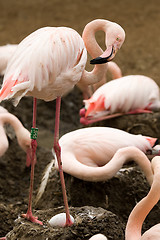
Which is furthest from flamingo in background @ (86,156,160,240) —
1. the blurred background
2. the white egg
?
the blurred background

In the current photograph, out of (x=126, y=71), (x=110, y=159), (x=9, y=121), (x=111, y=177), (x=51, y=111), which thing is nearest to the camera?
(x=111, y=177)

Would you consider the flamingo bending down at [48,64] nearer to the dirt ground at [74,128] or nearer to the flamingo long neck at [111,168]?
the dirt ground at [74,128]

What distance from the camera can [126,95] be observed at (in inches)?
199

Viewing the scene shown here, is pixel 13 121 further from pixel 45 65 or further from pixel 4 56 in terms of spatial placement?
pixel 4 56

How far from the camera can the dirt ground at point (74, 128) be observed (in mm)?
3070

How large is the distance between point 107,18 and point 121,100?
4471 millimetres

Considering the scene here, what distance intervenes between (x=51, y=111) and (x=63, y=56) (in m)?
3.47

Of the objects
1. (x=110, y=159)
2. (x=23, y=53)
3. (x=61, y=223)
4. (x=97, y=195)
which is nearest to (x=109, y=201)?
(x=97, y=195)

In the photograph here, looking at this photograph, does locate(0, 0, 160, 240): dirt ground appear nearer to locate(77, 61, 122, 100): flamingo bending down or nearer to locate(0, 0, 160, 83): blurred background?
locate(0, 0, 160, 83): blurred background

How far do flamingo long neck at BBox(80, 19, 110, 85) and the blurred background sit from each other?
12.5ft

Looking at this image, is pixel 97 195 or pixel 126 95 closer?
pixel 97 195

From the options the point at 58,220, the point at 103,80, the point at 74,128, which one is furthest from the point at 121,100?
the point at 58,220

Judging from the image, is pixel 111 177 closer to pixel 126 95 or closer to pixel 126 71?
pixel 126 95

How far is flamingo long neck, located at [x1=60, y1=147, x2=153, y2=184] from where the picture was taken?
3588 millimetres
